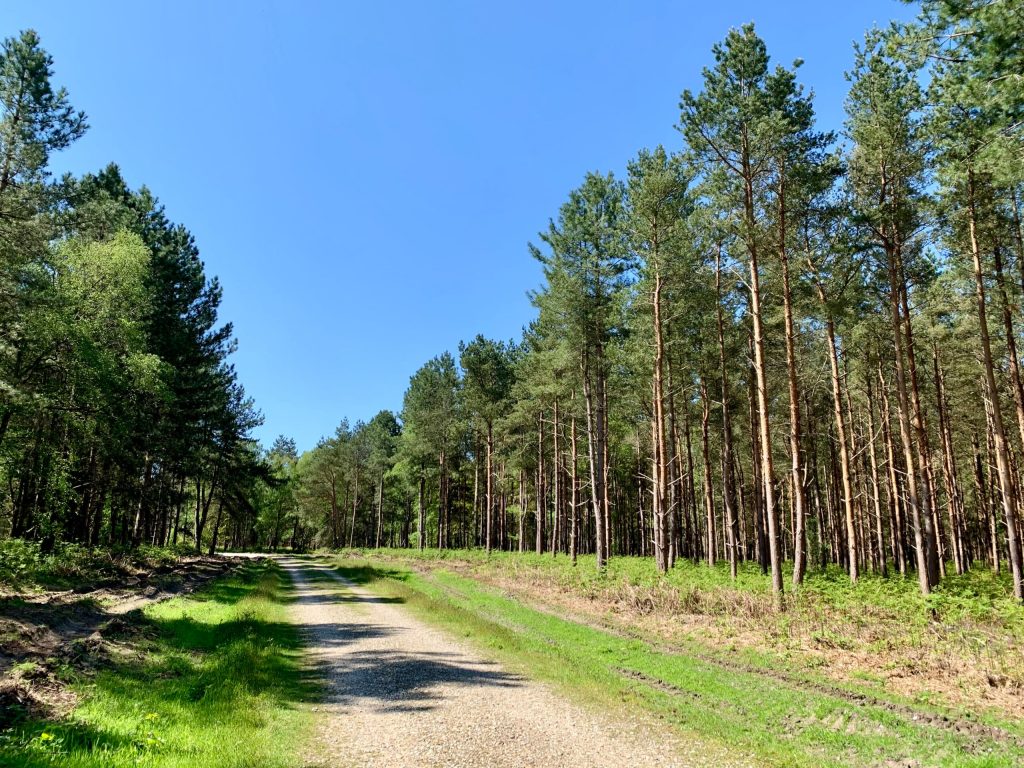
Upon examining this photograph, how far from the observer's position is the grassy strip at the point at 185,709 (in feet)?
17.2

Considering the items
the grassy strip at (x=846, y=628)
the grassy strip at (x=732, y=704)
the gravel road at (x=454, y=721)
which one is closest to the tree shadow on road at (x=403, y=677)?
the gravel road at (x=454, y=721)

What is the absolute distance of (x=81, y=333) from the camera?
18.4 meters

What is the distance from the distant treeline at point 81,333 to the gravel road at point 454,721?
12.2 meters

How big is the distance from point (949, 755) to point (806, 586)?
1086 cm

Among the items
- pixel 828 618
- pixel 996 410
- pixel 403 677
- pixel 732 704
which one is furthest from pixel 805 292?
pixel 403 677

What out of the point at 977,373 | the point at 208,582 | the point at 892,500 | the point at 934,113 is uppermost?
the point at 934,113

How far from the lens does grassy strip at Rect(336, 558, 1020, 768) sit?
21.0 feet

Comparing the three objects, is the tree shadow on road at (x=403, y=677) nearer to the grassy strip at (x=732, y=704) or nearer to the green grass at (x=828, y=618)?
the grassy strip at (x=732, y=704)

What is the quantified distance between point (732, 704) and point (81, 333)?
2172 centimetres

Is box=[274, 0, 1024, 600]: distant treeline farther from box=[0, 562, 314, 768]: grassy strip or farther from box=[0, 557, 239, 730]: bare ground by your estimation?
box=[0, 557, 239, 730]: bare ground

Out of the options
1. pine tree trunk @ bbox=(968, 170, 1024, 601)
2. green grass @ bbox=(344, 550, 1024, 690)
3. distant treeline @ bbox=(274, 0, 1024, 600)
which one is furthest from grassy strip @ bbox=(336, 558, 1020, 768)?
pine tree trunk @ bbox=(968, 170, 1024, 601)

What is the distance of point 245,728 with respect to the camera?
6688 millimetres

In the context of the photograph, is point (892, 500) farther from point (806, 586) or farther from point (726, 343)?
point (806, 586)

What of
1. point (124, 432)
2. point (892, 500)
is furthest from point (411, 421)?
point (892, 500)
